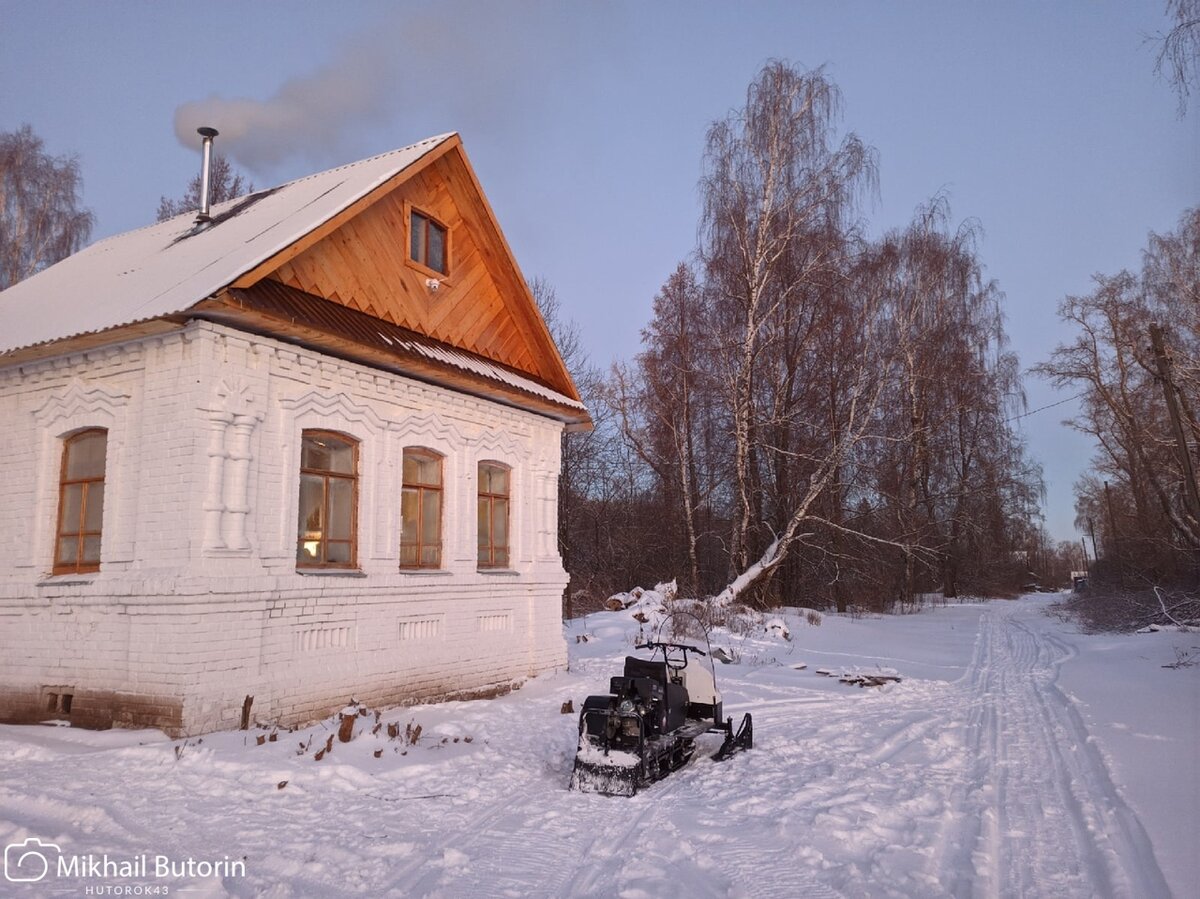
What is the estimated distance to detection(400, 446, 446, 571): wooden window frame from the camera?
34.4ft

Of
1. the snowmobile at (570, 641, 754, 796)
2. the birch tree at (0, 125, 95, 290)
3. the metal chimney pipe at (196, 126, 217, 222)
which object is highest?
the birch tree at (0, 125, 95, 290)

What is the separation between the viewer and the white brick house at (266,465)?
788 centimetres

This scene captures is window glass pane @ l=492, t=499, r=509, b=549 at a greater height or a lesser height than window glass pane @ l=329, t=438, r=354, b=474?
lesser

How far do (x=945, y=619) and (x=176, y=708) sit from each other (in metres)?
26.8

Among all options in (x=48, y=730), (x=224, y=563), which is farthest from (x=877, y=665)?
(x=48, y=730)

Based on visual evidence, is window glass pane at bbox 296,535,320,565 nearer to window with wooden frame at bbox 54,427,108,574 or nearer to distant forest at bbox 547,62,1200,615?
window with wooden frame at bbox 54,427,108,574

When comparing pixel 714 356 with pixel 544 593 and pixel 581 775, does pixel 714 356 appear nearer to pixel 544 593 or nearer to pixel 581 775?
pixel 544 593

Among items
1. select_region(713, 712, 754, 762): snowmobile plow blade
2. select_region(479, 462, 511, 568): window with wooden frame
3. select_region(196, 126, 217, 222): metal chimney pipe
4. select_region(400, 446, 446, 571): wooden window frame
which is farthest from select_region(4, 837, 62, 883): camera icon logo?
select_region(196, 126, 217, 222): metal chimney pipe

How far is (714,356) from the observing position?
2295 centimetres

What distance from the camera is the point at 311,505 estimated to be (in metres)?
9.19

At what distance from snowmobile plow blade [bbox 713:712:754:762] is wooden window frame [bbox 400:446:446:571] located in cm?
467

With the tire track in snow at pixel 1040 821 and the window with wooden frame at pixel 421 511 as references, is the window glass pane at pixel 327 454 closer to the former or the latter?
the window with wooden frame at pixel 421 511

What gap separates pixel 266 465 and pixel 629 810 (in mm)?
5158

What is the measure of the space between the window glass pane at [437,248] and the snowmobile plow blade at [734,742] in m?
7.33
